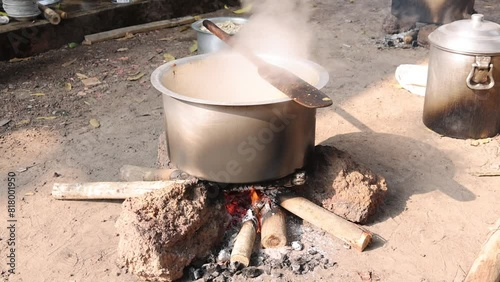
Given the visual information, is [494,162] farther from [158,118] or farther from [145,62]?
[145,62]

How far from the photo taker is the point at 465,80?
456cm

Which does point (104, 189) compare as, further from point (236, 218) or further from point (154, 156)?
point (236, 218)

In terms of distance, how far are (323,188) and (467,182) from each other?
1.24 meters

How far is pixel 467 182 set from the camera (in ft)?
13.5

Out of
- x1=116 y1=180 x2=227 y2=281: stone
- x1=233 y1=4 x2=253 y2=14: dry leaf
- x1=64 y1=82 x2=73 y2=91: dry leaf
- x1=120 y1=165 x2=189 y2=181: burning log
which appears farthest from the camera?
x1=233 y1=4 x2=253 y2=14: dry leaf

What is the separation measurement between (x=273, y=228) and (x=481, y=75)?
2.33 meters

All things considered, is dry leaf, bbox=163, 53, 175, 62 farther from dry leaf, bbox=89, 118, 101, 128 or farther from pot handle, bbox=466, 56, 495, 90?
pot handle, bbox=466, 56, 495, 90

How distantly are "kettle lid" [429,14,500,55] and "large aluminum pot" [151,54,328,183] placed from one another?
158 centimetres

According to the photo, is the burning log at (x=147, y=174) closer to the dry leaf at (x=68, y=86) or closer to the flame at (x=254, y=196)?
the flame at (x=254, y=196)

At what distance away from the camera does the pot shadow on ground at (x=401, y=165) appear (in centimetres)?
393

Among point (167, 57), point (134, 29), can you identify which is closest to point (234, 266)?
point (167, 57)

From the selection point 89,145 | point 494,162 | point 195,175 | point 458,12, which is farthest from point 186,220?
point 458,12

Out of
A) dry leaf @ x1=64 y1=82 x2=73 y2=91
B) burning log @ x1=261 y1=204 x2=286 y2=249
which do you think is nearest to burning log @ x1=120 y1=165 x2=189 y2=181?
burning log @ x1=261 y1=204 x2=286 y2=249

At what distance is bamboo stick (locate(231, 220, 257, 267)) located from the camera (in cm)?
313
